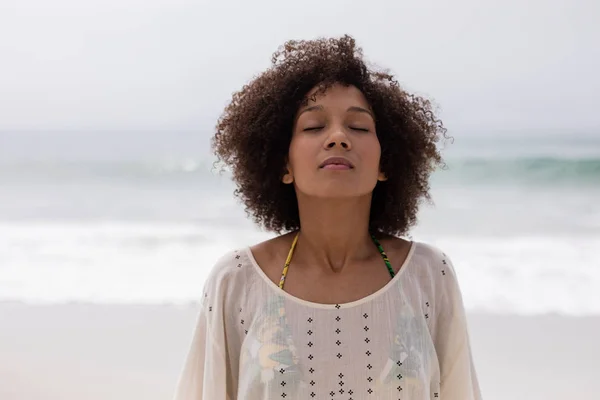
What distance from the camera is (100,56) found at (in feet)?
21.6

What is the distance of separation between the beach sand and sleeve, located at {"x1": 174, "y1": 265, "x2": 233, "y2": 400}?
128 cm

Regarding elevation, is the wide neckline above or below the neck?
below

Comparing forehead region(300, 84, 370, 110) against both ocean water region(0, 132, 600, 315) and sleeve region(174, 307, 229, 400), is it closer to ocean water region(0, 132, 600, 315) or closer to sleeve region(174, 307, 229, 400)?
sleeve region(174, 307, 229, 400)

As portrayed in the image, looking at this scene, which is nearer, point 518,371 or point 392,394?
point 392,394

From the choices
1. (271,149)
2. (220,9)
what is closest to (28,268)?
(220,9)

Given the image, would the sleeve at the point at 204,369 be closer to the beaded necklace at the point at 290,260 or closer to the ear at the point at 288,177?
the beaded necklace at the point at 290,260

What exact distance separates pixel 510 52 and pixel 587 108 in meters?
1.18

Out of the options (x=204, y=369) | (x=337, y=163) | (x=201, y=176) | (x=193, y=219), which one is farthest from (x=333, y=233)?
(x=201, y=176)

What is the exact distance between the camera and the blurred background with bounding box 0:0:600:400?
126 inches

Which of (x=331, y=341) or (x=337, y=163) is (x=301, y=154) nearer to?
(x=337, y=163)

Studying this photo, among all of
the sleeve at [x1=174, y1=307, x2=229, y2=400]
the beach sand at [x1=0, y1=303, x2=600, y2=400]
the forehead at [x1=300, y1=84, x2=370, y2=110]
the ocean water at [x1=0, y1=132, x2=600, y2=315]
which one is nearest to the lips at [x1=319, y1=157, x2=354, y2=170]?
the forehead at [x1=300, y1=84, x2=370, y2=110]

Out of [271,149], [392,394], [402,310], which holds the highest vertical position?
[271,149]

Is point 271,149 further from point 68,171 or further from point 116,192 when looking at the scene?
point 68,171

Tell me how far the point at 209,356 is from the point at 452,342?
0.49m
